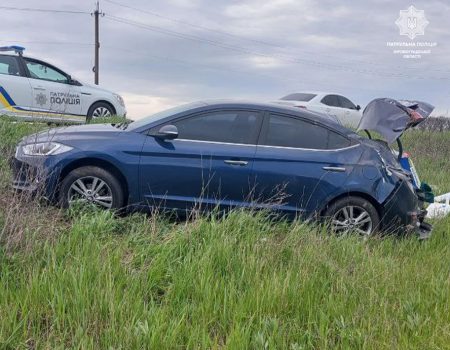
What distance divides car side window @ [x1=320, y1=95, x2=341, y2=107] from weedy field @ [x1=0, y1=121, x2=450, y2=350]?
40.9ft

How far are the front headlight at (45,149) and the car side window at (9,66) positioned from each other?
18.2ft

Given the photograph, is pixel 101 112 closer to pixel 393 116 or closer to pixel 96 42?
pixel 393 116

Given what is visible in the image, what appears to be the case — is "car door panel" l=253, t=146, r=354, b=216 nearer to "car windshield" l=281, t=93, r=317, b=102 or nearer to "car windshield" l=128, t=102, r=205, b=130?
"car windshield" l=128, t=102, r=205, b=130

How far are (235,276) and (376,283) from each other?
1199 mm

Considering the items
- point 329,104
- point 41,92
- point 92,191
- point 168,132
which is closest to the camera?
point 92,191

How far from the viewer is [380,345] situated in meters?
3.07

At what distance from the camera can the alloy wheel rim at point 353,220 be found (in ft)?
17.9

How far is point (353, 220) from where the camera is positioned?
5520 millimetres

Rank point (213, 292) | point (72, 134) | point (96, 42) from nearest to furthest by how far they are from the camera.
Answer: point (213, 292)
point (72, 134)
point (96, 42)

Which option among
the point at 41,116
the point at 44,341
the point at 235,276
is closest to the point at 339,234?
the point at 235,276

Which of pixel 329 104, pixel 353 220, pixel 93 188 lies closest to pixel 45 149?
pixel 93 188

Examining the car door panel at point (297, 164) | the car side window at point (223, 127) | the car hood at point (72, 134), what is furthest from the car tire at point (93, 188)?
the car door panel at point (297, 164)

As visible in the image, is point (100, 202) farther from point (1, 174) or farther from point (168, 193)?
point (1, 174)

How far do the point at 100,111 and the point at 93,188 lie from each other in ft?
22.4
